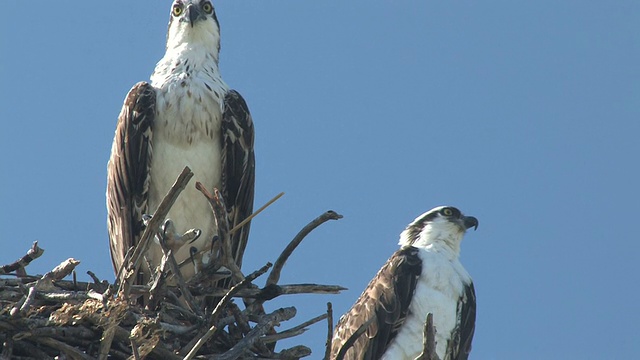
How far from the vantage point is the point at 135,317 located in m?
6.07

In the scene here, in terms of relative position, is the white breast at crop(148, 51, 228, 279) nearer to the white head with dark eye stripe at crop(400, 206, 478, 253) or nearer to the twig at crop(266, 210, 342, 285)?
the white head with dark eye stripe at crop(400, 206, 478, 253)

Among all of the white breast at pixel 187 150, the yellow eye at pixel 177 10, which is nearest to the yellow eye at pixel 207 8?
the yellow eye at pixel 177 10

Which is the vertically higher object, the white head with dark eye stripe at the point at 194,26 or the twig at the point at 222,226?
the white head with dark eye stripe at the point at 194,26

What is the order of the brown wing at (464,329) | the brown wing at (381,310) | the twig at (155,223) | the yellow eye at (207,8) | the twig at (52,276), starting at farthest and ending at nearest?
1. the yellow eye at (207,8)
2. the brown wing at (464,329)
3. the brown wing at (381,310)
4. the twig at (52,276)
5. the twig at (155,223)

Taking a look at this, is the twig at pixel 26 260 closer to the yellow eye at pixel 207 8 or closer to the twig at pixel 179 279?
the twig at pixel 179 279

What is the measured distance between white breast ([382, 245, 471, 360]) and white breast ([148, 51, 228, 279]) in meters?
1.44

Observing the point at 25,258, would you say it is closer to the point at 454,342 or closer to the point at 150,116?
the point at 150,116

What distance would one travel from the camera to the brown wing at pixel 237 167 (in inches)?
311

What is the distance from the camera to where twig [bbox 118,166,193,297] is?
18.4 feet

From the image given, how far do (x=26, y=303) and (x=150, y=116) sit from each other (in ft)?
7.26

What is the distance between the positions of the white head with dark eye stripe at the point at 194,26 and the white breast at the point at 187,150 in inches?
25.5

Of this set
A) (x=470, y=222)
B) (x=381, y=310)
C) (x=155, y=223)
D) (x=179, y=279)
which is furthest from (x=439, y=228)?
(x=155, y=223)

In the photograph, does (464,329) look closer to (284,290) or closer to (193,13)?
(284,290)

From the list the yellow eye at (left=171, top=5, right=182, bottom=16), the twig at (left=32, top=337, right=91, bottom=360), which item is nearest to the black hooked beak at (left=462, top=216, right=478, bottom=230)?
the yellow eye at (left=171, top=5, right=182, bottom=16)
